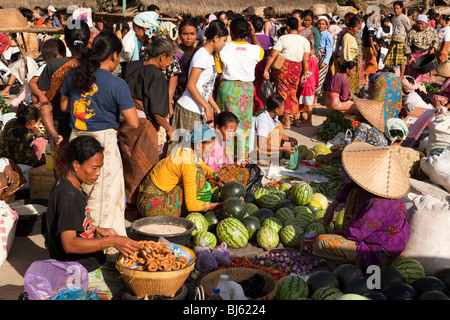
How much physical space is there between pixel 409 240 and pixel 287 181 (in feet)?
7.58

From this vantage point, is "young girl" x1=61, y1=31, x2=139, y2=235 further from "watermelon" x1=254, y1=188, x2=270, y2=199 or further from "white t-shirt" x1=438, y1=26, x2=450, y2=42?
"white t-shirt" x1=438, y1=26, x2=450, y2=42

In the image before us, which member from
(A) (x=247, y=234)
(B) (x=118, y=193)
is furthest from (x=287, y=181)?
(B) (x=118, y=193)

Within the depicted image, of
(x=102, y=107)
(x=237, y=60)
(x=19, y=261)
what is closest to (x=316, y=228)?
(x=102, y=107)

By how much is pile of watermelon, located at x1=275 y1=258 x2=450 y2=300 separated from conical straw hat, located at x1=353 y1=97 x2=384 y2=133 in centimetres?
244

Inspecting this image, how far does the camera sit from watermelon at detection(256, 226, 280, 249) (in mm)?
4730

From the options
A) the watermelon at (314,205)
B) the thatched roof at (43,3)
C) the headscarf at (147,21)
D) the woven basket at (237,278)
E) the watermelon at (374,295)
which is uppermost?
the headscarf at (147,21)

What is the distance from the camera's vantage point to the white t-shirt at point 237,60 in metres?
6.68

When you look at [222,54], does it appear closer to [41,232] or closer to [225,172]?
[225,172]

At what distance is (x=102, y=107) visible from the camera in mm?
4133

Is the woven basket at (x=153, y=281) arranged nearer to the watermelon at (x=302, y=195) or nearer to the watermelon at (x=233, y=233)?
the watermelon at (x=233, y=233)

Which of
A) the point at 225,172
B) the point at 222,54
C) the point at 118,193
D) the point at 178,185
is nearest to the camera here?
the point at 118,193

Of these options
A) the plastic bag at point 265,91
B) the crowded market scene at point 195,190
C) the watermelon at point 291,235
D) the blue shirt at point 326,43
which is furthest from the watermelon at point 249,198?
the blue shirt at point 326,43

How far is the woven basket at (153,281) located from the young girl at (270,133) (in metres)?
3.50

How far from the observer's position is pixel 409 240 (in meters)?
4.35
